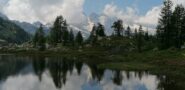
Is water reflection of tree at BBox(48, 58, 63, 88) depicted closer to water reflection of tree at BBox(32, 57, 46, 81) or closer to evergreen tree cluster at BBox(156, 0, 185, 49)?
water reflection of tree at BBox(32, 57, 46, 81)

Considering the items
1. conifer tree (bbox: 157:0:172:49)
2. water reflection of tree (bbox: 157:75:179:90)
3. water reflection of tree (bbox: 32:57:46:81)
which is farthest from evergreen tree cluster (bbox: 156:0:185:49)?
water reflection of tree (bbox: 157:75:179:90)

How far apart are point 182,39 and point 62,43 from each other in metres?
88.3

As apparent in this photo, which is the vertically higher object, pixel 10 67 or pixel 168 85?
pixel 10 67

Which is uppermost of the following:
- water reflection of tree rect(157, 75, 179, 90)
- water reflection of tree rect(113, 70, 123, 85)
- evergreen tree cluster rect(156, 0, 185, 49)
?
evergreen tree cluster rect(156, 0, 185, 49)

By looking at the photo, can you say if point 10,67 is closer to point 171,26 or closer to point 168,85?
point 168,85

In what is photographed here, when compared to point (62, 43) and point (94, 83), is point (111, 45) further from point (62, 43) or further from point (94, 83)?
point (94, 83)

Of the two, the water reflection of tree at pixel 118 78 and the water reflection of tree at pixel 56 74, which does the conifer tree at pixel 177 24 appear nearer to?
the water reflection of tree at pixel 56 74

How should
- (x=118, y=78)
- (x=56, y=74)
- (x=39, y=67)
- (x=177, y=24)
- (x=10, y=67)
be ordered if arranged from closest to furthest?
(x=118, y=78), (x=56, y=74), (x=10, y=67), (x=39, y=67), (x=177, y=24)

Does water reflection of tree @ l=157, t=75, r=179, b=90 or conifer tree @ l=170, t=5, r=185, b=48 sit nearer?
water reflection of tree @ l=157, t=75, r=179, b=90

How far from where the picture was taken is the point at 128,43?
7298 inches

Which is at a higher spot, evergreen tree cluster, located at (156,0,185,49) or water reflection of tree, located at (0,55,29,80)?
evergreen tree cluster, located at (156,0,185,49)

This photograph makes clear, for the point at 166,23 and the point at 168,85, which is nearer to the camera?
the point at 168,85

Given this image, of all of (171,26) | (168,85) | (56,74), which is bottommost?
(56,74)

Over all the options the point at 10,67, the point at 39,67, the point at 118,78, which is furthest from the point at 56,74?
the point at 10,67
